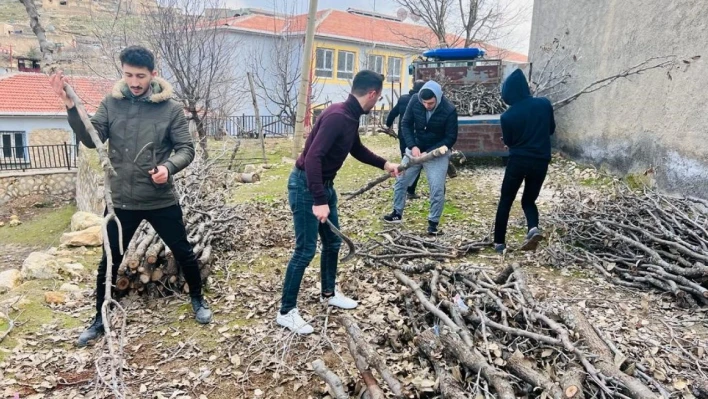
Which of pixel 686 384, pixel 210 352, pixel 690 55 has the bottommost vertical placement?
pixel 210 352

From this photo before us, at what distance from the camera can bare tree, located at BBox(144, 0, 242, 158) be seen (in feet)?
39.7

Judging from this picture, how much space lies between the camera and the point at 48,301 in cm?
399

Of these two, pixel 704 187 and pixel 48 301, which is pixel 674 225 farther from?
pixel 48 301

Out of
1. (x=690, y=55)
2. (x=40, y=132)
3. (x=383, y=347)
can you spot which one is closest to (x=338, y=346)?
(x=383, y=347)

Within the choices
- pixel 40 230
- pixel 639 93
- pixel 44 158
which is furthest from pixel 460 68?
pixel 44 158

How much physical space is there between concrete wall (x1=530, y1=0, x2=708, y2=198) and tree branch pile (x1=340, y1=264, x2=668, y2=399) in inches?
158

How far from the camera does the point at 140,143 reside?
3.16 metres

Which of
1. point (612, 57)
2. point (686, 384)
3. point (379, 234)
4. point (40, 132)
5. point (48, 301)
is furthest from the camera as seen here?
point (40, 132)

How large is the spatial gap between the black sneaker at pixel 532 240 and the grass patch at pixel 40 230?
1197cm

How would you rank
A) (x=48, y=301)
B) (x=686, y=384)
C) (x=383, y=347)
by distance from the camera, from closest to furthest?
1. (x=686, y=384)
2. (x=383, y=347)
3. (x=48, y=301)

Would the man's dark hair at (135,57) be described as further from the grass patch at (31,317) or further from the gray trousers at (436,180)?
the gray trousers at (436,180)

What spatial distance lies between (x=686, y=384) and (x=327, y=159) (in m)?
2.53

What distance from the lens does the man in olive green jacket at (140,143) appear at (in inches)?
122

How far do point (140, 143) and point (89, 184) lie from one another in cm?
1126
